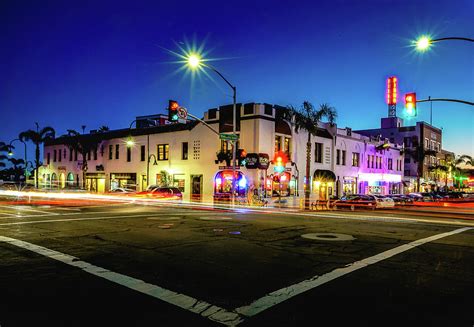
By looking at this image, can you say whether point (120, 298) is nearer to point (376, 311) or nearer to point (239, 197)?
point (376, 311)

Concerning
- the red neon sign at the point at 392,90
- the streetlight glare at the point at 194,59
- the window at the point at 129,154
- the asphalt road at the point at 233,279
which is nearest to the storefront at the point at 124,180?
the window at the point at 129,154

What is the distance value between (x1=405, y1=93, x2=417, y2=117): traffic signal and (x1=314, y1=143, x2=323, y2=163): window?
19600 millimetres

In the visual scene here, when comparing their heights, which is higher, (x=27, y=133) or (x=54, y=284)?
(x=27, y=133)

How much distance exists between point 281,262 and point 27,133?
59975mm

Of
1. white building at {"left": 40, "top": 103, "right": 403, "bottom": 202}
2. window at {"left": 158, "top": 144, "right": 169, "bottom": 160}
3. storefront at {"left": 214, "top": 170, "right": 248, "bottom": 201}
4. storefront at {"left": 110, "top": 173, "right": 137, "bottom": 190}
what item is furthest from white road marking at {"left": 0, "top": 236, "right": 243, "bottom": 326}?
storefront at {"left": 110, "top": 173, "right": 137, "bottom": 190}

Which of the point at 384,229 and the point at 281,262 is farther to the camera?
the point at 384,229

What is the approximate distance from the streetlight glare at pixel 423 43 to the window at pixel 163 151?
28.2m

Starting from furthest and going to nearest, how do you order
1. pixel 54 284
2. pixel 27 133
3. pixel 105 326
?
pixel 27 133 < pixel 54 284 < pixel 105 326

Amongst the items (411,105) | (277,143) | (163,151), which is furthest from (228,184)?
(411,105)

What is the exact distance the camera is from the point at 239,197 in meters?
31.2

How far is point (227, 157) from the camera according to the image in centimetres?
3456

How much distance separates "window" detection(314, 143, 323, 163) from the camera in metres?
38.9


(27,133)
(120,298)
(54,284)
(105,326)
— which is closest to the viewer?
(105,326)

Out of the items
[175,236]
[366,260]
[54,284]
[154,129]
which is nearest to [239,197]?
[154,129]
